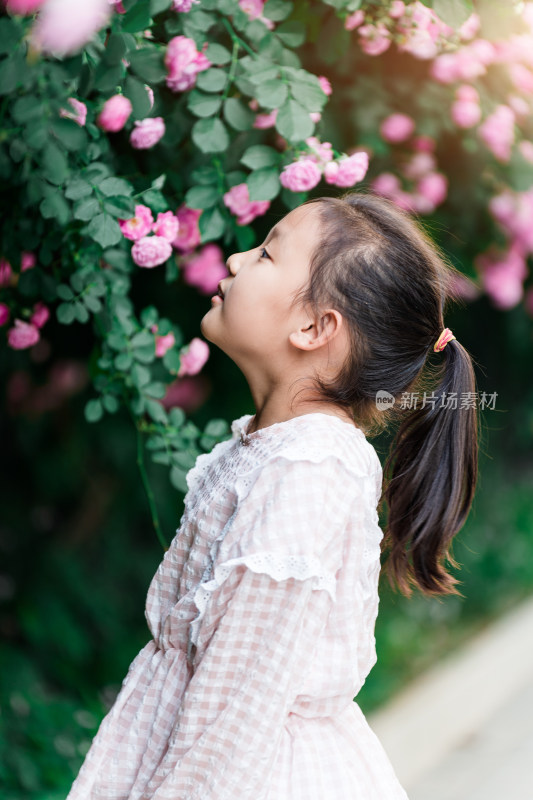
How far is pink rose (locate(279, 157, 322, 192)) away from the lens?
1.46 meters

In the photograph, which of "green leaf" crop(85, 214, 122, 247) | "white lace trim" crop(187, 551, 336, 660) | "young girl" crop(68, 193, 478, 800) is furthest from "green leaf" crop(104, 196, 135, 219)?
"white lace trim" crop(187, 551, 336, 660)

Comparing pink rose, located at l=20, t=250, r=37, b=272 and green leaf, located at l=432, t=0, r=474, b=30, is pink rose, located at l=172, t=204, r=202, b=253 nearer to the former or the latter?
pink rose, located at l=20, t=250, r=37, b=272

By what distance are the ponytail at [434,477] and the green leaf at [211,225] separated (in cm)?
49

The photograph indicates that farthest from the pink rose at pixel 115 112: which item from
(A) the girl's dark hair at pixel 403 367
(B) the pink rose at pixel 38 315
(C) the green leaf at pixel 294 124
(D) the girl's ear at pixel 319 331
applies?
(D) the girl's ear at pixel 319 331

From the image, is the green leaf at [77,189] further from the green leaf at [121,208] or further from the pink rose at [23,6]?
the pink rose at [23,6]

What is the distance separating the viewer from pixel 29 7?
130 cm

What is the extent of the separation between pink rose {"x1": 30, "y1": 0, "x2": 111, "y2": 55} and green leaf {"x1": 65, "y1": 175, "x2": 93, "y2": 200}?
8.6 inches

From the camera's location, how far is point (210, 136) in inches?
57.8

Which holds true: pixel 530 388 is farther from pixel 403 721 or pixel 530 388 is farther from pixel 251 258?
pixel 251 258

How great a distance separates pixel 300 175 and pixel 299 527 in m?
0.71

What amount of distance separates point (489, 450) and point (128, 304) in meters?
2.08

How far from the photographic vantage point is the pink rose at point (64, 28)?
124 cm

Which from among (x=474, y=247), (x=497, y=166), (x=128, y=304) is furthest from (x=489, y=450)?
(x=128, y=304)

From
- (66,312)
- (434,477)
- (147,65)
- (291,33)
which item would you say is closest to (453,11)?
(291,33)
